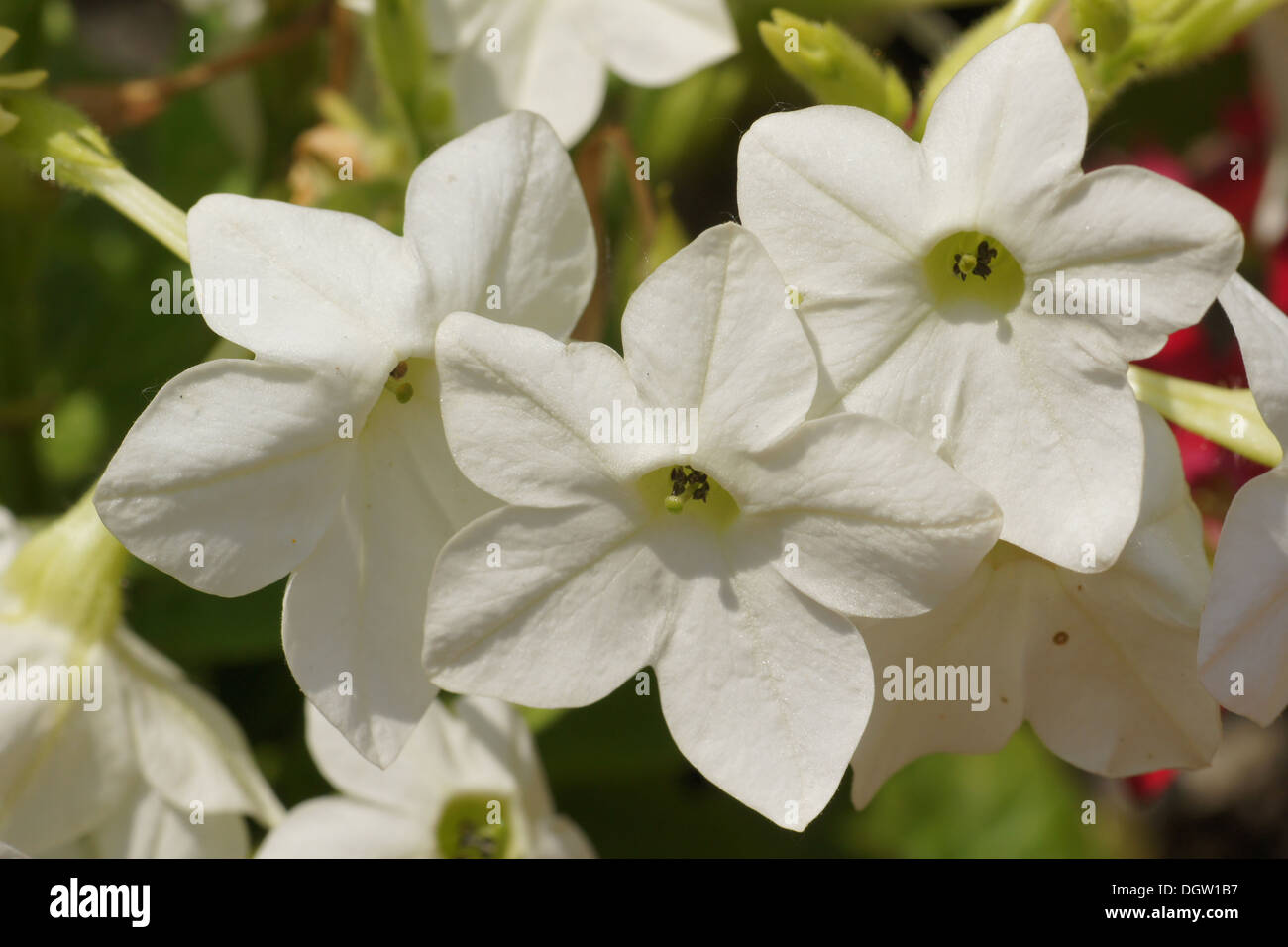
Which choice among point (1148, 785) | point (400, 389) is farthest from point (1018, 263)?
point (1148, 785)

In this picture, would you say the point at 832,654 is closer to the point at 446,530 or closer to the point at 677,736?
the point at 677,736

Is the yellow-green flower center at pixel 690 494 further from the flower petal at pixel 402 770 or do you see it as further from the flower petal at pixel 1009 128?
the flower petal at pixel 402 770

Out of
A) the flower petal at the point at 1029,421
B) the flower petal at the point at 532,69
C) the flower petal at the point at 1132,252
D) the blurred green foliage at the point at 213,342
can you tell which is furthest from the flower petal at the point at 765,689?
the flower petal at the point at 532,69

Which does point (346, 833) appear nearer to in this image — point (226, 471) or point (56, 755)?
point (56, 755)

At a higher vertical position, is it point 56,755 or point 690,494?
point 690,494

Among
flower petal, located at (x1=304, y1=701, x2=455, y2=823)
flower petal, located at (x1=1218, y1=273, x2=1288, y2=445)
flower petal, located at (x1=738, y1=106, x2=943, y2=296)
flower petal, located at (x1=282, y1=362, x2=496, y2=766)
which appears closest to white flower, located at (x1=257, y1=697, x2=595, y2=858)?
flower petal, located at (x1=304, y1=701, x2=455, y2=823)

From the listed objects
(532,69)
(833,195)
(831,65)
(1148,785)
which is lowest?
(1148,785)

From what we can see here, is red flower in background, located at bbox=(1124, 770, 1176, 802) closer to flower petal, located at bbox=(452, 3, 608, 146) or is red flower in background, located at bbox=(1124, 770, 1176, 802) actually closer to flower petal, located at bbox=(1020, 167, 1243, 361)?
flower petal, located at bbox=(1020, 167, 1243, 361)
